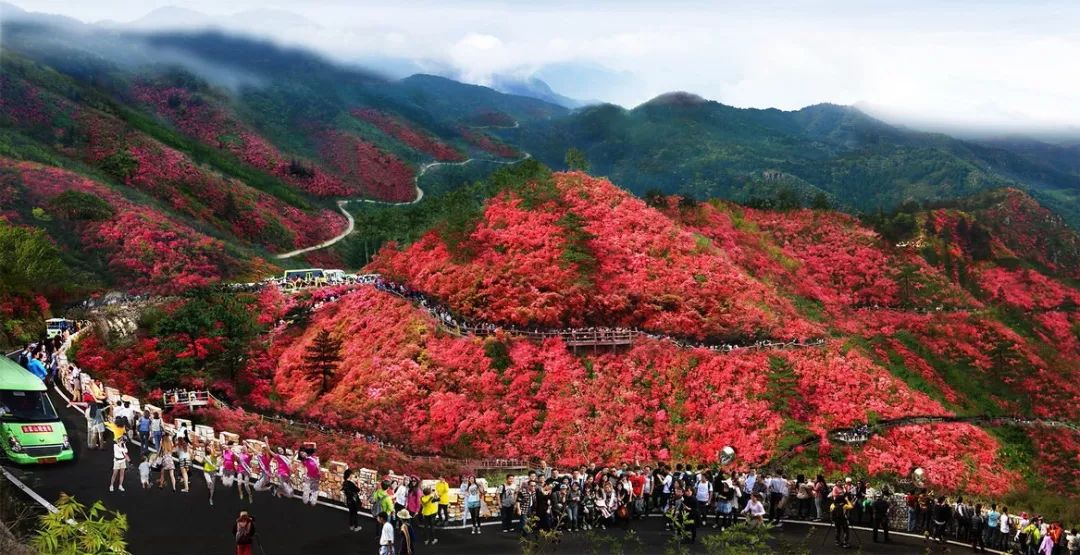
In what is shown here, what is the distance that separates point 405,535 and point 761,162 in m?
142

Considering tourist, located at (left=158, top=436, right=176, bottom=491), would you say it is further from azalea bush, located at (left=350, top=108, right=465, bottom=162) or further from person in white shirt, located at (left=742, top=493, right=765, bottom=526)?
azalea bush, located at (left=350, top=108, right=465, bottom=162)

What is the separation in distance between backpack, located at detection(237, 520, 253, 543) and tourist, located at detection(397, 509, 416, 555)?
2.87 m

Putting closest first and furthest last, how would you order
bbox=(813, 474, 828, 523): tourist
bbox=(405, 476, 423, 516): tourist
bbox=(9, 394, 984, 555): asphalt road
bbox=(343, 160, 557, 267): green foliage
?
bbox=(9, 394, 984, 555): asphalt road, bbox=(405, 476, 423, 516): tourist, bbox=(813, 474, 828, 523): tourist, bbox=(343, 160, 557, 267): green foliage

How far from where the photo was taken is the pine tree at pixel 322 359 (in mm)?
39250

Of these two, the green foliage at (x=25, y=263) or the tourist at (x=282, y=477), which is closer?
the tourist at (x=282, y=477)

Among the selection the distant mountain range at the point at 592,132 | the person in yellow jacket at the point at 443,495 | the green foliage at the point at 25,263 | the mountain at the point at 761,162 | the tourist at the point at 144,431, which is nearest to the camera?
the person in yellow jacket at the point at 443,495

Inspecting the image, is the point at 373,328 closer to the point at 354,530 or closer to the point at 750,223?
the point at 354,530

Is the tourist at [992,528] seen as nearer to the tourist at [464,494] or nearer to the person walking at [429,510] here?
the tourist at [464,494]

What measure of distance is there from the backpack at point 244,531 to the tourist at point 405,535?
2.87 meters

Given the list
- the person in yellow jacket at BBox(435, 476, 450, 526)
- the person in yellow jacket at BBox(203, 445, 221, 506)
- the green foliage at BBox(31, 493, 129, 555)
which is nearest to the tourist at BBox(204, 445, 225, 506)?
the person in yellow jacket at BBox(203, 445, 221, 506)

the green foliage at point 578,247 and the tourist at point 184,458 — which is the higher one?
the green foliage at point 578,247

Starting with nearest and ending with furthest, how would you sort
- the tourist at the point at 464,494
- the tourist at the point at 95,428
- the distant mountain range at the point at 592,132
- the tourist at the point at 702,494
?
the tourist at the point at 464,494
the tourist at the point at 702,494
the tourist at the point at 95,428
the distant mountain range at the point at 592,132

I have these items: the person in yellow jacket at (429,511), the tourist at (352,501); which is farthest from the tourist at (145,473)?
the person in yellow jacket at (429,511)

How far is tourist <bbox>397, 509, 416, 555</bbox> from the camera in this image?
17.5 metres
